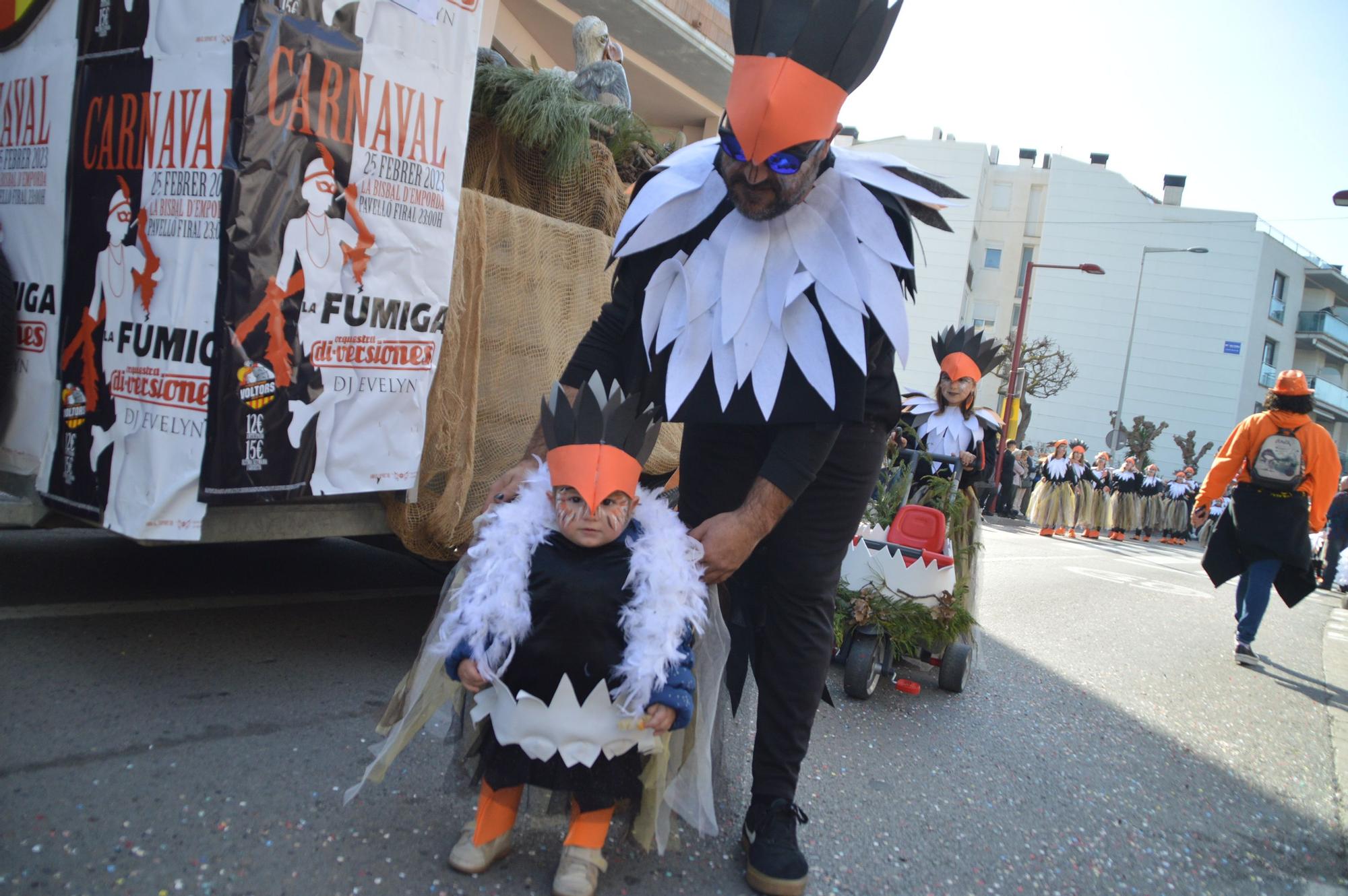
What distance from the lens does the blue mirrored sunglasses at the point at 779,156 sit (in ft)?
7.93

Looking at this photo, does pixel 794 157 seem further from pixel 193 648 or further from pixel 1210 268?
pixel 1210 268

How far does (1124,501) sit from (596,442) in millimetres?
25814

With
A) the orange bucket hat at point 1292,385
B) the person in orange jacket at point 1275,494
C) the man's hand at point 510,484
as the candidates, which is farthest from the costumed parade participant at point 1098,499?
the man's hand at point 510,484

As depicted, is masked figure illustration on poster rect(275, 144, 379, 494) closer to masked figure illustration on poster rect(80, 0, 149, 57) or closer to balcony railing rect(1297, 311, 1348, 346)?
masked figure illustration on poster rect(80, 0, 149, 57)

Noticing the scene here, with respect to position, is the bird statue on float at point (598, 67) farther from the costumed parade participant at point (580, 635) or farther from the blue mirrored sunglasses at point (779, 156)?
the costumed parade participant at point (580, 635)

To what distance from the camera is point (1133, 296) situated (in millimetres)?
52906

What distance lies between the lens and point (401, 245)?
11.5ft

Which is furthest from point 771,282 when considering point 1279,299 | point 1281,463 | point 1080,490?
point 1279,299

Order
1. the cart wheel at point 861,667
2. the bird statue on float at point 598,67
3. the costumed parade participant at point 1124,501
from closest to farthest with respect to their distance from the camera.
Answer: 1. the cart wheel at point 861,667
2. the bird statue on float at point 598,67
3. the costumed parade participant at point 1124,501

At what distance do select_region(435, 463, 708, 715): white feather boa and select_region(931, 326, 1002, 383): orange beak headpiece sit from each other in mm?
3900

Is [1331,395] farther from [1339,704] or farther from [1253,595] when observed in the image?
[1339,704]

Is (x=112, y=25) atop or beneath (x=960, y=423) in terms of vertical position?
atop

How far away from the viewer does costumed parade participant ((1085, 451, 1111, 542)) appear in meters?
24.1

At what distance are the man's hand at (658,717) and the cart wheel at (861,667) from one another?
2.48 m
